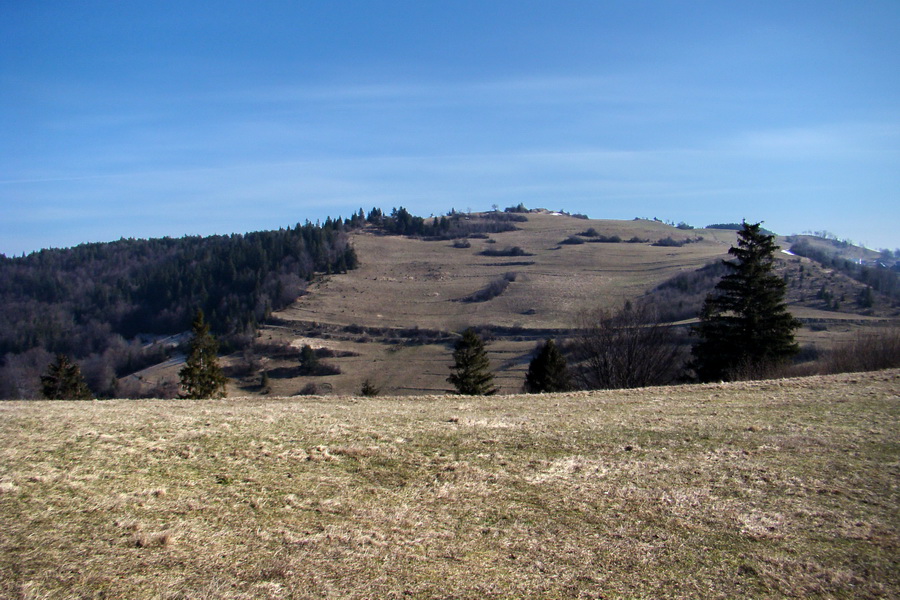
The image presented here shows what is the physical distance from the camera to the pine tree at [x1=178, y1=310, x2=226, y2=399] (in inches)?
1409

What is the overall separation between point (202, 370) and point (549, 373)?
70.8 ft

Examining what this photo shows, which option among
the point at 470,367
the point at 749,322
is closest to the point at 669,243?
the point at 470,367

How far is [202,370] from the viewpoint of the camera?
36.3 m

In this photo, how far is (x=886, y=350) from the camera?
1148 inches

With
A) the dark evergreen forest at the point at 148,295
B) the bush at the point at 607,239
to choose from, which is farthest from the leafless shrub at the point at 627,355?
the bush at the point at 607,239

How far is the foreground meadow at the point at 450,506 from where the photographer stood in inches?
260

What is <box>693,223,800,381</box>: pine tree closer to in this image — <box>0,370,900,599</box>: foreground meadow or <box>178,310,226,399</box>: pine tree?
<box>0,370,900,599</box>: foreground meadow

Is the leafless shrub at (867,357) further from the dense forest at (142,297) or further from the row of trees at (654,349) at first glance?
the dense forest at (142,297)

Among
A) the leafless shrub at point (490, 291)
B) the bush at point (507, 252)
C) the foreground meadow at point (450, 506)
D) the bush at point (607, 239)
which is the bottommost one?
the foreground meadow at point (450, 506)

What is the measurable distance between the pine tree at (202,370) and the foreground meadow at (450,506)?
22357mm

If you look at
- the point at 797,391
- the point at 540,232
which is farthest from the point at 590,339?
the point at 540,232

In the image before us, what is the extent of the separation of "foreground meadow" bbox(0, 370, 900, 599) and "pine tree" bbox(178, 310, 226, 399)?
2236 cm

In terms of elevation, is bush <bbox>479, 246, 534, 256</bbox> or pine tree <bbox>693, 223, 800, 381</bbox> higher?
bush <bbox>479, 246, 534, 256</bbox>

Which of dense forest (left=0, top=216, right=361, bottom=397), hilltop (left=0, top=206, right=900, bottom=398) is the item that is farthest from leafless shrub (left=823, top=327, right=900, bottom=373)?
dense forest (left=0, top=216, right=361, bottom=397)
